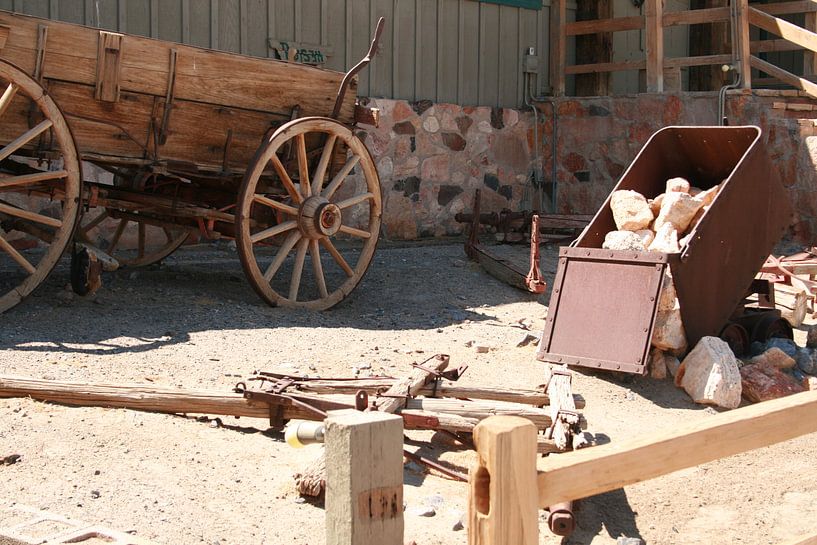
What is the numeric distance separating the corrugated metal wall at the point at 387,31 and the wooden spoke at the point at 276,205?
231 centimetres

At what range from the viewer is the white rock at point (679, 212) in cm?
591

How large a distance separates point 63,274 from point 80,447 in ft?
11.0

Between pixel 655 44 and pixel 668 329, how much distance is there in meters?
5.74

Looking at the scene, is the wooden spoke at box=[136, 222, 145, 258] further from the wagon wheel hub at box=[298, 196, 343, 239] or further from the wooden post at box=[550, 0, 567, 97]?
the wooden post at box=[550, 0, 567, 97]

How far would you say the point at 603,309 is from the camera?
5.70 m

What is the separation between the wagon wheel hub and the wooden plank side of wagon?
2.08ft

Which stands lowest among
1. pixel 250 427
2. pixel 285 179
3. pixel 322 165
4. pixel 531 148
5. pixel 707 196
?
pixel 250 427

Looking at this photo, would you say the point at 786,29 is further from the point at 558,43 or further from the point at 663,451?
the point at 663,451

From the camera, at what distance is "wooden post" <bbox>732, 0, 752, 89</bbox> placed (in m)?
10.4

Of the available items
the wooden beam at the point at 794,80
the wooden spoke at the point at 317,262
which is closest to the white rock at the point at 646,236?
the wooden spoke at the point at 317,262

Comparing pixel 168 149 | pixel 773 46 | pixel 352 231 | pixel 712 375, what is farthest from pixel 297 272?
pixel 773 46

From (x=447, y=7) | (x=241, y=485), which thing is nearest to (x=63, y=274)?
(x=241, y=485)

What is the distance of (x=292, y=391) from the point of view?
438 centimetres

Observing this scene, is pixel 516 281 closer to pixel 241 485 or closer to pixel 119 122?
pixel 119 122
